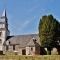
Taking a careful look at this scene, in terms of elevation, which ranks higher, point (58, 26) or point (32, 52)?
point (58, 26)

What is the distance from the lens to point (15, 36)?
75812 millimetres

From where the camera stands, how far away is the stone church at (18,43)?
65250 mm

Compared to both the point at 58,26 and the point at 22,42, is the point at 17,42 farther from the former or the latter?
the point at 58,26

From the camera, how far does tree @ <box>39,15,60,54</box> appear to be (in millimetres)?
58469

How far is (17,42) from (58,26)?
18.4 m

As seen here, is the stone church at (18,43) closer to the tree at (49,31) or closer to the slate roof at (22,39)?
the slate roof at (22,39)

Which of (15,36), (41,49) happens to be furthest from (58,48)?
(15,36)

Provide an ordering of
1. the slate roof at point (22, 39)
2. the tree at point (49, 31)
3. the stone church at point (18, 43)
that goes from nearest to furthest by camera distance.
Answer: the tree at point (49, 31)
the stone church at point (18, 43)
the slate roof at point (22, 39)

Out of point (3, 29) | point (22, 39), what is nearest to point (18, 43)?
point (22, 39)

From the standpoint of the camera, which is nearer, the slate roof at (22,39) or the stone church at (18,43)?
the stone church at (18,43)

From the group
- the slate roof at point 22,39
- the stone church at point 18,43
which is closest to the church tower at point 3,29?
the stone church at point 18,43

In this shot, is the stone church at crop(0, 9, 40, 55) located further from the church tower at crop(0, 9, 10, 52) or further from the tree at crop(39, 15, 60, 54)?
the tree at crop(39, 15, 60, 54)

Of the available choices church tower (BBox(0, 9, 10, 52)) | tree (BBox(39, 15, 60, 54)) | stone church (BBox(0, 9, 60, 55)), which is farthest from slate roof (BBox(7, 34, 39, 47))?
tree (BBox(39, 15, 60, 54))

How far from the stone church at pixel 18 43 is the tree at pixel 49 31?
5842 millimetres
